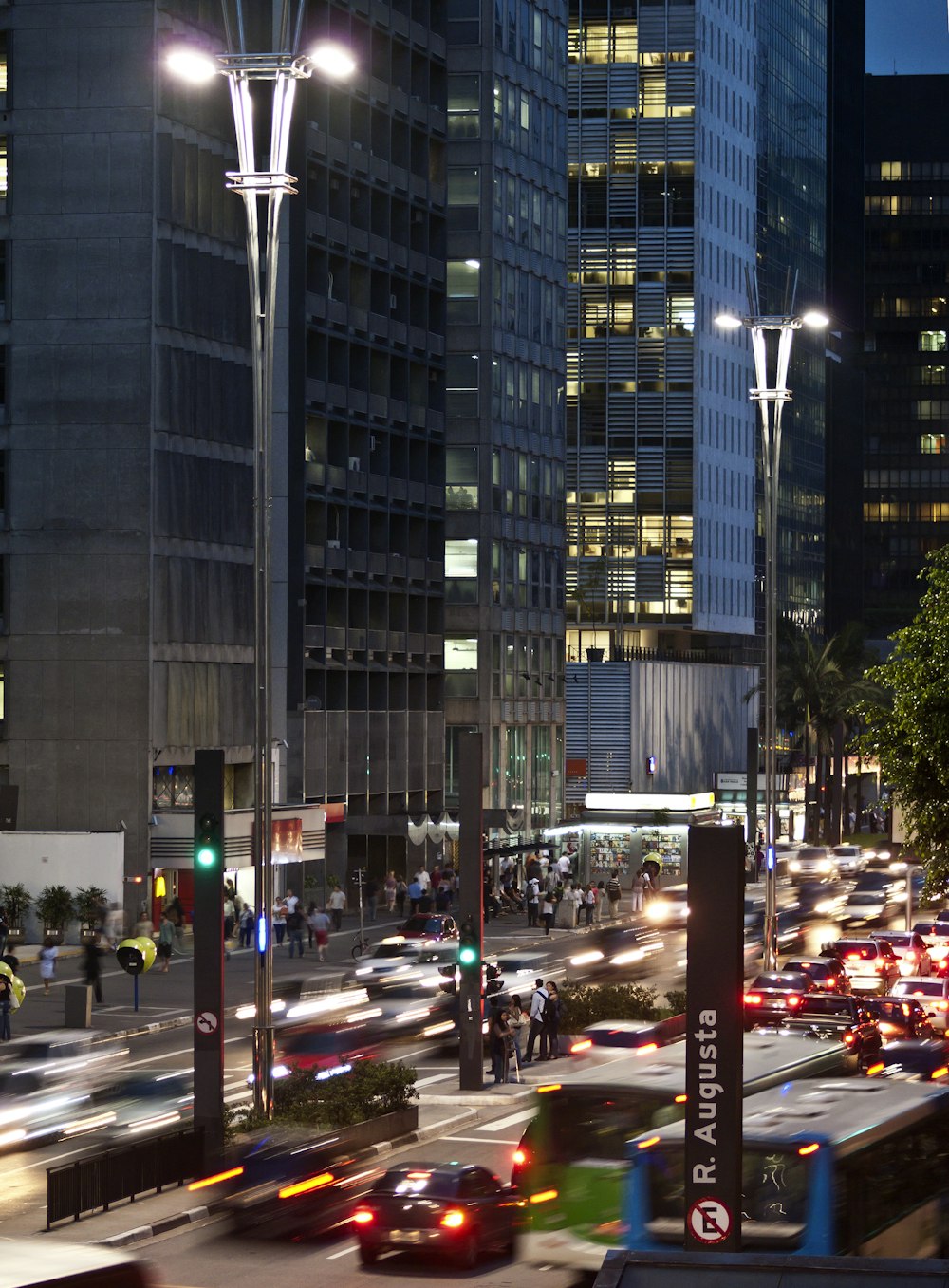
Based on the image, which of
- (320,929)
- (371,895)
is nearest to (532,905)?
(371,895)

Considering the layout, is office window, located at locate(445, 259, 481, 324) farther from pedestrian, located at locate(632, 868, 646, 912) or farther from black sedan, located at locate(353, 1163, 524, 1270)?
black sedan, located at locate(353, 1163, 524, 1270)

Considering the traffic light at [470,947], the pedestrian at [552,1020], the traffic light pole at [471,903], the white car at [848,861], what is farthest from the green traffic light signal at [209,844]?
the white car at [848,861]

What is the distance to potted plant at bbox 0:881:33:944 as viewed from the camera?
63.1 metres

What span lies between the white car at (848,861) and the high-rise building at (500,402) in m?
13.8

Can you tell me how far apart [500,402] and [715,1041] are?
87.3 metres

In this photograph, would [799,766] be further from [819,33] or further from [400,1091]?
[400,1091]

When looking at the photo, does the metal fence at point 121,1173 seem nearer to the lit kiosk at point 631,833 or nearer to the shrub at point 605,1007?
the shrub at point 605,1007

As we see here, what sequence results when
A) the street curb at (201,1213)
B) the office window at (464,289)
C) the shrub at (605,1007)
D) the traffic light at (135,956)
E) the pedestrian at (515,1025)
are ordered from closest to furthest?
the street curb at (201,1213)
the pedestrian at (515,1025)
the shrub at (605,1007)
the traffic light at (135,956)
the office window at (464,289)

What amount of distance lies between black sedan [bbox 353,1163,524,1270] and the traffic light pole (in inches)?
512

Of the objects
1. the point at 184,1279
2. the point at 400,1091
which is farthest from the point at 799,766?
the point at 184,1279

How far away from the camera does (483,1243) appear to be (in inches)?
978

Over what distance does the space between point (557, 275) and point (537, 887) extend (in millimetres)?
41468

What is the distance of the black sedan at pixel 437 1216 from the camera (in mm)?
24688

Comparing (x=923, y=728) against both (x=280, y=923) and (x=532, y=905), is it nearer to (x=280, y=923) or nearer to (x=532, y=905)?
(x=280, y=923)
